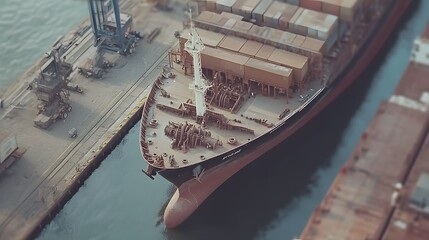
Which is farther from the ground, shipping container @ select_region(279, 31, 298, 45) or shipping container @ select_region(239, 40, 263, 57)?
shipping container @ select_region(279, 31, 298, 45)

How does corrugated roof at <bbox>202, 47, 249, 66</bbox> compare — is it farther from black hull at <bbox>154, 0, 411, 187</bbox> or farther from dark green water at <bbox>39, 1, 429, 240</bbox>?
dark green water at <bbox>39, 1, 429, 240</bbox>

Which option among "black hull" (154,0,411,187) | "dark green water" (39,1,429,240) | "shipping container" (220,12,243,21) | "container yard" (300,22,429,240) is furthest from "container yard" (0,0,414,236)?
"container yard" (300,22,429,240)

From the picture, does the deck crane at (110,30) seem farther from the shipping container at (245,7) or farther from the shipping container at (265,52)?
the shipping container at (265,52)

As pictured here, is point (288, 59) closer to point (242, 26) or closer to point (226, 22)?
point (242, 26)

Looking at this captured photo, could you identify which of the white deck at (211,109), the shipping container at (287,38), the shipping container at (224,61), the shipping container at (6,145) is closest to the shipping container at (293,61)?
the shipping container at (287,38)

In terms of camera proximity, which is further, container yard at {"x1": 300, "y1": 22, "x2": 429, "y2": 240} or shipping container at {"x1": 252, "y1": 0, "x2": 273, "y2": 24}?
shipping container at {"x1": 252, "y1": 0, "x2": 273, "y2": 24}

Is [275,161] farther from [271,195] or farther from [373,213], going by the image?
[373,213]
